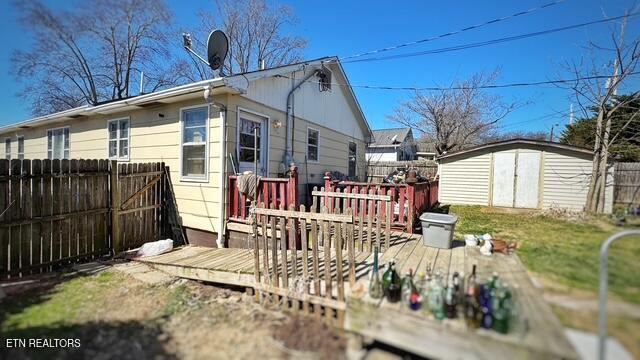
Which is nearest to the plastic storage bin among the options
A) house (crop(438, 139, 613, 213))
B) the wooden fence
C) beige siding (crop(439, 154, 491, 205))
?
house (crop(438, 139, 613, 213))

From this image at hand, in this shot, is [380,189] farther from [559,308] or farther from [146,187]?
[146,187]

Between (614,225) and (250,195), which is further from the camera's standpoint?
(250,195)

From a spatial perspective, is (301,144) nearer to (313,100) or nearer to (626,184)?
(313,100)

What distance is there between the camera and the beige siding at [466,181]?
9.90 meters

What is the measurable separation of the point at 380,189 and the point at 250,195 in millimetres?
2649

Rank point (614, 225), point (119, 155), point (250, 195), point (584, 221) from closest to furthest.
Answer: point (614, 225) < point (584, 221) < point (250, 195) < point (119, 155)

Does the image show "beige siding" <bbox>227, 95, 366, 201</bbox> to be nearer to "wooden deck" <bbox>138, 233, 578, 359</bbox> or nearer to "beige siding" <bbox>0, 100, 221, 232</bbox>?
"beige siding" <bbox>0, 100, 221, 232</bbox>

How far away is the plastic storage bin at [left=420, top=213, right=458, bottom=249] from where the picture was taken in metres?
4.49

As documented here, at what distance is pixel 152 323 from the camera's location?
322 cm

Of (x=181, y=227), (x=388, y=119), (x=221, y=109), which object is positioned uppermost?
(x=388, y=119)

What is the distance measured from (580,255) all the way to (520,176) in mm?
6663

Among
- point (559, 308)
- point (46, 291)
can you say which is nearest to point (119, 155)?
point (46, 291)

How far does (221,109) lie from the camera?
5.66m

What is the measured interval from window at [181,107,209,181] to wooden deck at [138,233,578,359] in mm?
2346
